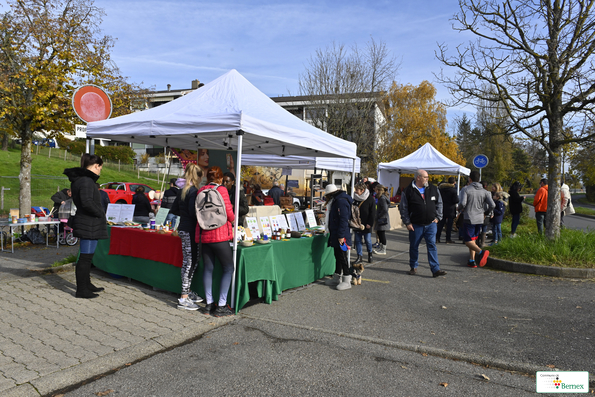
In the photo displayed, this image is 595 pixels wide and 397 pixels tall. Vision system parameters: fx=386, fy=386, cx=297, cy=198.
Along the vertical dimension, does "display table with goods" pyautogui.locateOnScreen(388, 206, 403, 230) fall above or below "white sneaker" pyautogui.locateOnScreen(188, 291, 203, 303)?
above

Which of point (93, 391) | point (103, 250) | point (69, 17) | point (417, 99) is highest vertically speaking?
point (417, 99)

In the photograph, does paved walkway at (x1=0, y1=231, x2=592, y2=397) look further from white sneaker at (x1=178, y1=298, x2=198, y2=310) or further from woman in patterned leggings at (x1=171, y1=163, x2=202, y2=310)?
woman in patterned leggings at (x1=171, y1=163, x2=202, y2=310)

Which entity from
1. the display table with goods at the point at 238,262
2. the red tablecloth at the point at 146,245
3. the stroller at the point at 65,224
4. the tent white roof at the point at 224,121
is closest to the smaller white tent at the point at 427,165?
the tent white roof at the point at 224,121

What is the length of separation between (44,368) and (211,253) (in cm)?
205

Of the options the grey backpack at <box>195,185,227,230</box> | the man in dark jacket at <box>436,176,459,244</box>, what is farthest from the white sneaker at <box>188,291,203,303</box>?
the man in dark jacket at <box>436,176,459,244</box>

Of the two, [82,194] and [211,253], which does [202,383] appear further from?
[82,194]

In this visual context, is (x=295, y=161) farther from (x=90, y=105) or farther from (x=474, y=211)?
(x=90, y=105)

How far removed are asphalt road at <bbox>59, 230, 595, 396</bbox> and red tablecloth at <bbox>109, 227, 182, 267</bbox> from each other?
1.35 meters

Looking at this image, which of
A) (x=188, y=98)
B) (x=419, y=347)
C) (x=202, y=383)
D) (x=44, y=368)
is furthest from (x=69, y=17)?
(x=419, y=347)

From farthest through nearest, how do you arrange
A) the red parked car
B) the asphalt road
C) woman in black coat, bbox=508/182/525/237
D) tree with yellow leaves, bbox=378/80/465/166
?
tree with yellow leaves, bbox=378/80/465/166 < the red parked car < woman in black coat, bbox=508/182/525/237 < the asphalt road

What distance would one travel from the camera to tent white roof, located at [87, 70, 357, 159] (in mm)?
5152

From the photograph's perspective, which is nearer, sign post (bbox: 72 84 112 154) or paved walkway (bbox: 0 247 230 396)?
paved walkway (bbox: 0 247 230 396)

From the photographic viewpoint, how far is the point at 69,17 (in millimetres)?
10883

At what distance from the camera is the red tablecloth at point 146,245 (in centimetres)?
547
